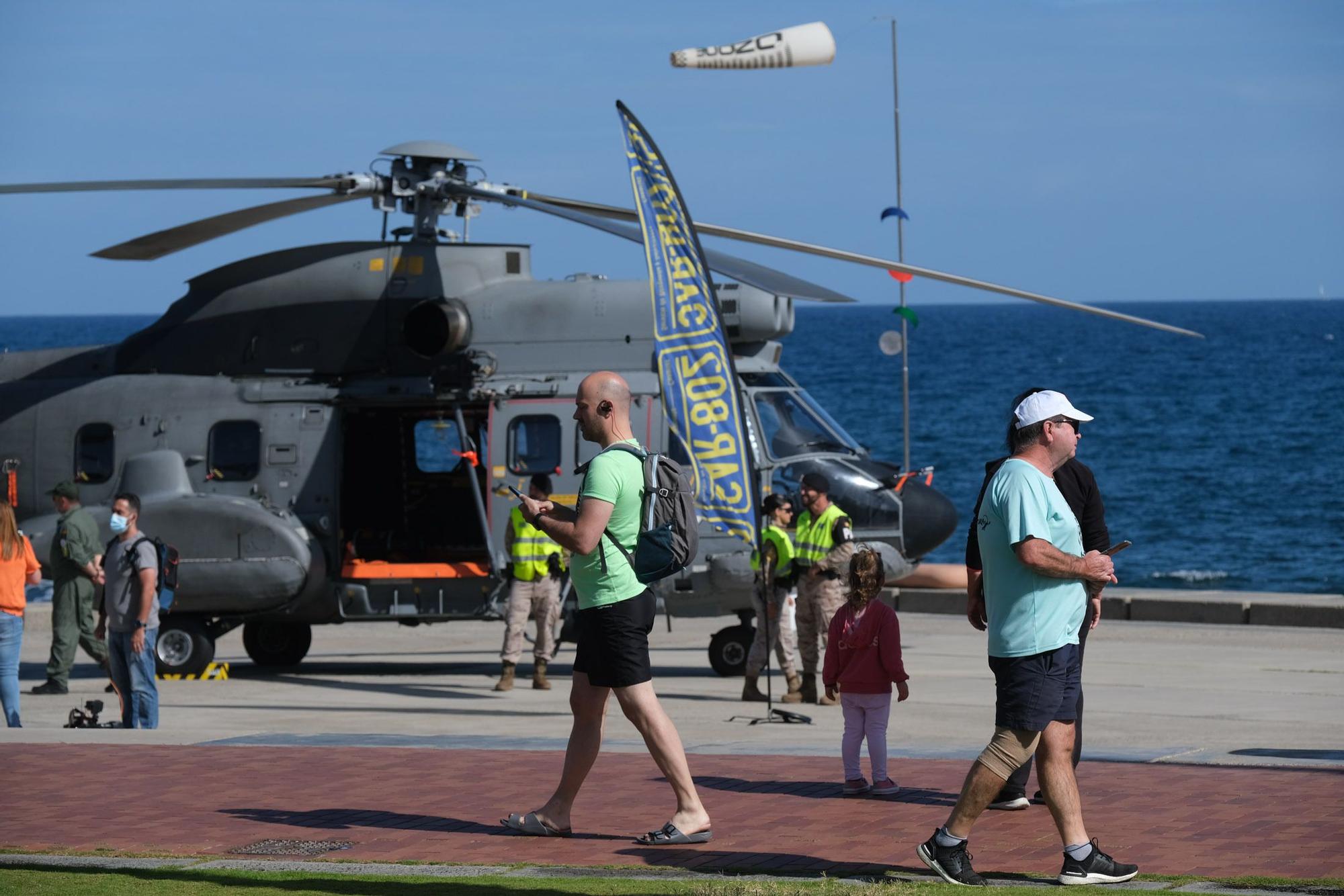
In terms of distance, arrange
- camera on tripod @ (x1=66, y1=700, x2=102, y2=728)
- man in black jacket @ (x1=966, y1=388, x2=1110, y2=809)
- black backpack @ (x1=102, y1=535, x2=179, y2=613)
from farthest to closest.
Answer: black backpack @ (x1=102, y1=535, x2=179, y2=613) < camera on tripod @ (x1=66, y1=700, x2=102, y2=728) < man in black jacket @ (x1=966, y1=388, x2=1110, y2=809)

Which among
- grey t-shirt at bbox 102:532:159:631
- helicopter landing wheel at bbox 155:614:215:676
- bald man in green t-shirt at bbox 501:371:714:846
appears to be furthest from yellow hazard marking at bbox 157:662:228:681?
bald man in green t-shirt at bbox 501:371:714:846

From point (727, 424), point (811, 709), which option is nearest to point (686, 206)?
point (727, 424)

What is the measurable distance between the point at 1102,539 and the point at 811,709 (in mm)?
4907

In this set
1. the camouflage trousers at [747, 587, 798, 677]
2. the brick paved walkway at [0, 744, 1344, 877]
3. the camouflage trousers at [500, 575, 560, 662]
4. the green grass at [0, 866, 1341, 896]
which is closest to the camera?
the green grass at [0, 866, 1341, 896]

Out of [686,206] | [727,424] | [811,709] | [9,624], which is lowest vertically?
[811,709]

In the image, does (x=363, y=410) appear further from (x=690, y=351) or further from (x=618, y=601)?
(x=618, y=601)

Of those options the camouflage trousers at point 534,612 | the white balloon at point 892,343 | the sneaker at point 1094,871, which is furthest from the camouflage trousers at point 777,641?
the white balloon at point 892,343

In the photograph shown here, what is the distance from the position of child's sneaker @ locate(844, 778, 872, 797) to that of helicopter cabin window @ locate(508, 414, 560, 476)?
695 centimetres

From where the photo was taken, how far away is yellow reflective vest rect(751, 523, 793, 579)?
1321cm

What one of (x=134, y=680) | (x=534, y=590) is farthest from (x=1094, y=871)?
(x=534, y=590)

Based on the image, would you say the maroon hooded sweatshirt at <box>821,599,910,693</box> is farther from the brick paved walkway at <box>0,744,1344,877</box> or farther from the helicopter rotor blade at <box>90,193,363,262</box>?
the helicopter rotor blade at <box>90,193,363,262</box>

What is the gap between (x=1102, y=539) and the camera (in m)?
7.95

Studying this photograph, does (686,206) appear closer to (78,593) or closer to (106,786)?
(106,786)

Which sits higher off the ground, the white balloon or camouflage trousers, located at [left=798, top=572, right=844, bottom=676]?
the white balloon
